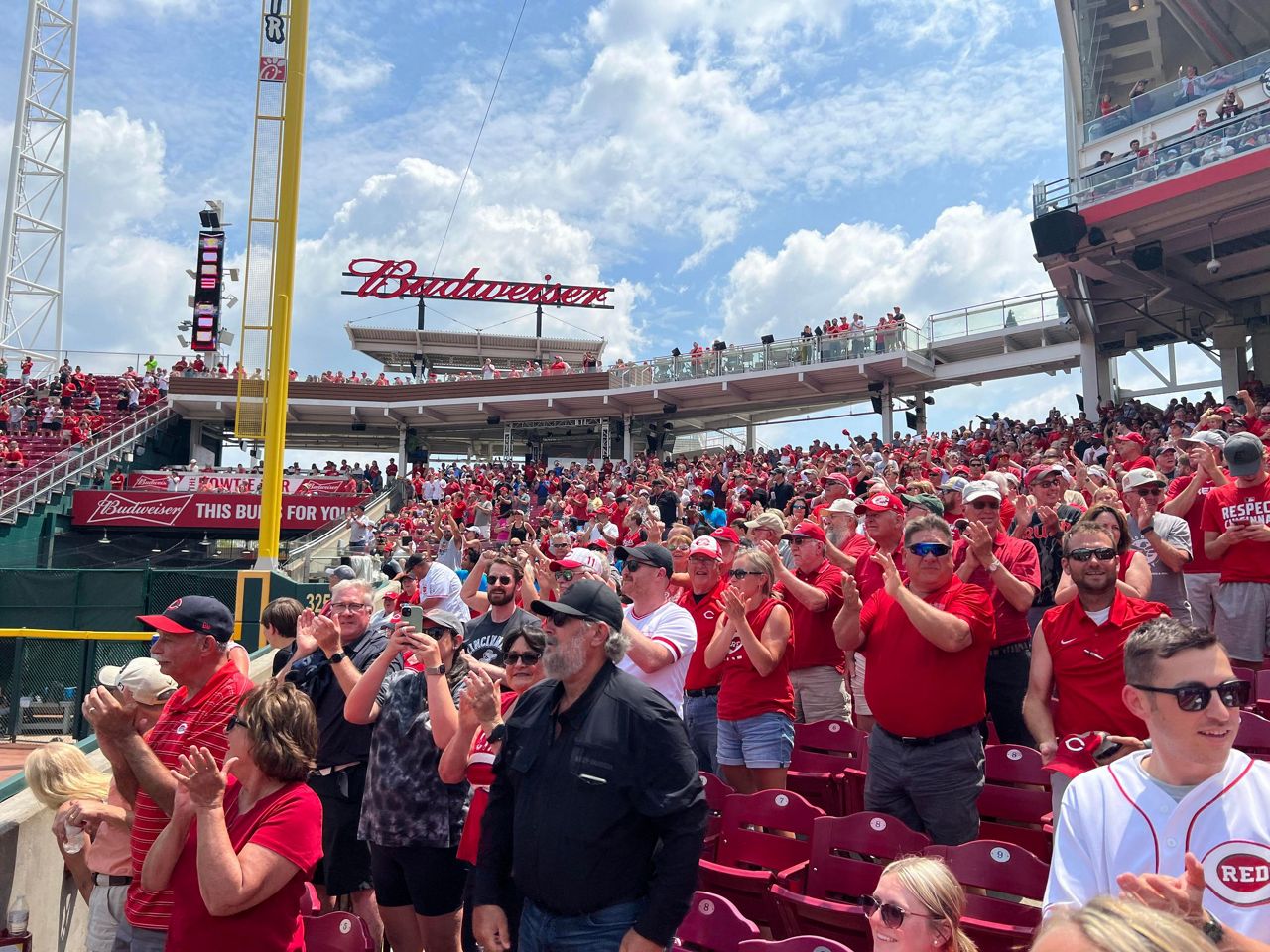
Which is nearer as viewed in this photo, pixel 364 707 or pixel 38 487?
pixel 364 707

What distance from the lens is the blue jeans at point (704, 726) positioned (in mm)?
4824

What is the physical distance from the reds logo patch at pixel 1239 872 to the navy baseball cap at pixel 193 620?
10.0 ft

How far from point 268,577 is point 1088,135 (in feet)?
59.1

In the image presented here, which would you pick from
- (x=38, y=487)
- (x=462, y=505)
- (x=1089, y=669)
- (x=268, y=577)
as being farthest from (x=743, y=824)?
(x=38, y=487)

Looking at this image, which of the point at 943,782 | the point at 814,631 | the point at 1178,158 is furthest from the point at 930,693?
the point at 1178,158

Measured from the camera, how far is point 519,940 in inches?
102

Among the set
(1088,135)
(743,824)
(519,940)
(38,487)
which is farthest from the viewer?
(38,487)

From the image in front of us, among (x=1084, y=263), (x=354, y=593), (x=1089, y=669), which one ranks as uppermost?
(x=1084, y=263)

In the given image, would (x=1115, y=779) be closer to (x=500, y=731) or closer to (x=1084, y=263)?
(x=500, y=731)

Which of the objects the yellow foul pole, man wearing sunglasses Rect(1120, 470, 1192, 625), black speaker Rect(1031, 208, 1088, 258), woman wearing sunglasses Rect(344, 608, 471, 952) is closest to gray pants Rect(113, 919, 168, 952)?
woman wearing sunglasses Rect(344, 608, 471, 952)

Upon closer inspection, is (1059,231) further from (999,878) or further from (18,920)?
(18,920)

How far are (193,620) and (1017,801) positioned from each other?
132 inches

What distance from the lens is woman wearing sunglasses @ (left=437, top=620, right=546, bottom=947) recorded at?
3078 millimetres

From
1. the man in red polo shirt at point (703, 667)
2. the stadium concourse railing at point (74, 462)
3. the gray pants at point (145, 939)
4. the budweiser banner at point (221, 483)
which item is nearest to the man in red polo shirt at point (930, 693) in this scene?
the man in red polo shirt at point (703, 667)
